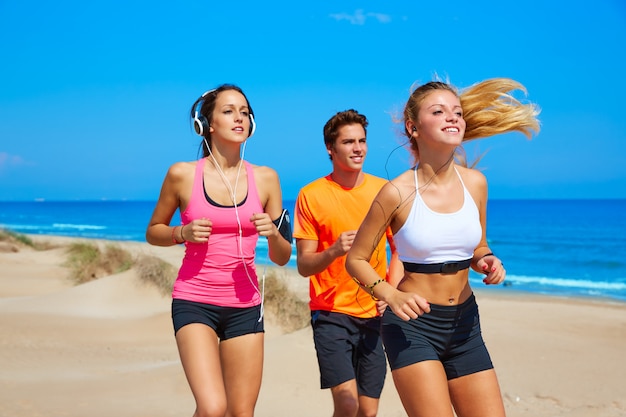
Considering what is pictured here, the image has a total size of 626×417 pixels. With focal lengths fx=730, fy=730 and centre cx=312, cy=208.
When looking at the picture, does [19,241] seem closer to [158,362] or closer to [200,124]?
[158,362]

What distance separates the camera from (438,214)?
11.8 feet

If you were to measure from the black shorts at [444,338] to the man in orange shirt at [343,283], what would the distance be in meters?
1.24

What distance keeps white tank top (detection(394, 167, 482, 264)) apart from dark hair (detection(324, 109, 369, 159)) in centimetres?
168

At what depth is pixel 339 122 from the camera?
5.22 meters

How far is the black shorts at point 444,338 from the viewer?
3512 mm

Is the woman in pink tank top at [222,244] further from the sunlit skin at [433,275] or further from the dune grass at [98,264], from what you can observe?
the dune grass at [98,264]

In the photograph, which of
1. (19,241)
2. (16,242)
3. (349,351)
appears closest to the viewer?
(349,351)

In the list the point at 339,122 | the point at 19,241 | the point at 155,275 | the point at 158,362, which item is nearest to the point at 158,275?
the point at 155,275

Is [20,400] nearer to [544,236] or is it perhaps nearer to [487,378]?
[487,378]

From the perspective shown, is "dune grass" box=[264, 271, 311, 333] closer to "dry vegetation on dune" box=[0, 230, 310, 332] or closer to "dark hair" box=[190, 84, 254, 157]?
"dry vegetation on dune" box=[0, 230, 310, 332]

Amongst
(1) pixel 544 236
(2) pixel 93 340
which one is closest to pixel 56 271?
(2) pixel 93 340

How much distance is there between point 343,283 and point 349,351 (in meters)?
0.46

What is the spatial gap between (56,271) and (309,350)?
36.8 feet

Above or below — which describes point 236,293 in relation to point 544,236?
below
